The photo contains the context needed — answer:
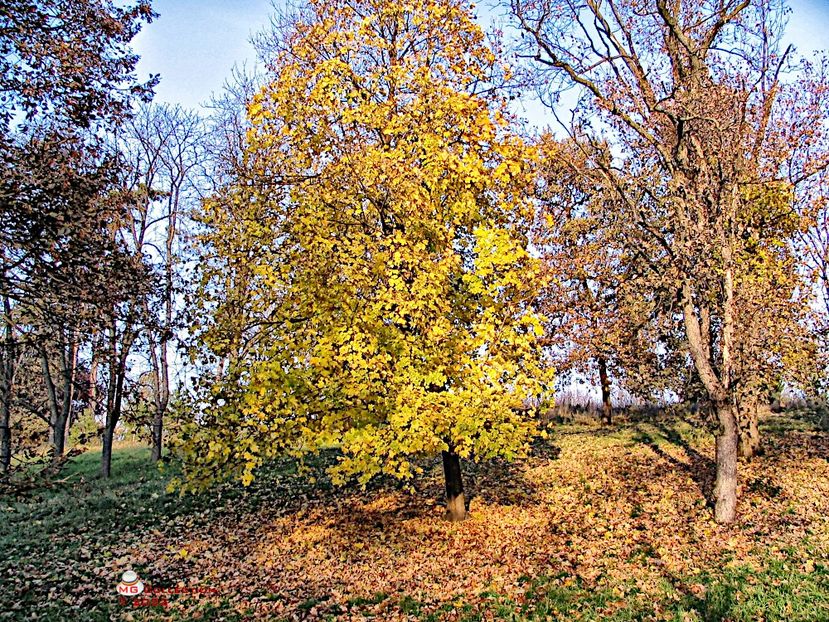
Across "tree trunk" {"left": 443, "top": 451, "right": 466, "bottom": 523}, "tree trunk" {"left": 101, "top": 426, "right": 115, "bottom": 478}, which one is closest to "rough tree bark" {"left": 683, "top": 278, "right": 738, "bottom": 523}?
"tree trunk" {"left": 443, "top": 451, "right": 466, "bottom": 523}

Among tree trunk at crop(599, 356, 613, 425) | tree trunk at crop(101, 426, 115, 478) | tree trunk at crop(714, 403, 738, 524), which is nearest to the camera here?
tree trunk at crop(714, 403, 738, 524)

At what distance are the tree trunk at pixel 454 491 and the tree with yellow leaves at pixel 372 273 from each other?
120 centimetres

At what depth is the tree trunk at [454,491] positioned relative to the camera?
41.1ft

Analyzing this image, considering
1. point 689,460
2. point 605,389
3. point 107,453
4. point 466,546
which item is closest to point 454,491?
point 466,546

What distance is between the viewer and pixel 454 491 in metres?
12.7

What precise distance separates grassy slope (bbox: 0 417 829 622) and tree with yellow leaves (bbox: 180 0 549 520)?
2047 millimetres

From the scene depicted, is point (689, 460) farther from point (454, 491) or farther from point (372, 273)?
point (372, 273)

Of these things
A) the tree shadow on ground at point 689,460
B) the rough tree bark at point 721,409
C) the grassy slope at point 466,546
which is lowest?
the grassy slope at point 466,546

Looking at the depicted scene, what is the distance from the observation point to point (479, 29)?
1241cm

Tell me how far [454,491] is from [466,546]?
157cm

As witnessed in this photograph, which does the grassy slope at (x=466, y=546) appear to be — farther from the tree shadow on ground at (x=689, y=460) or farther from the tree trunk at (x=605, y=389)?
the tree trunk at (x=605, y=389)

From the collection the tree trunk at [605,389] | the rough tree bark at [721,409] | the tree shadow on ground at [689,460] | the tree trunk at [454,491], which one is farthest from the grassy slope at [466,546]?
the tree trunk at [605,389]

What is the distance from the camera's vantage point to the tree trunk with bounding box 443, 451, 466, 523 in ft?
41.1

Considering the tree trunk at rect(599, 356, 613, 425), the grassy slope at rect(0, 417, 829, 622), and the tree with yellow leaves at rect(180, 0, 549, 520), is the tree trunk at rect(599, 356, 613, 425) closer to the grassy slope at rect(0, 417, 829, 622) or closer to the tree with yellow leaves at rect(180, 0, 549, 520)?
the grassy slope at rect(0, 417, 829, 622)
